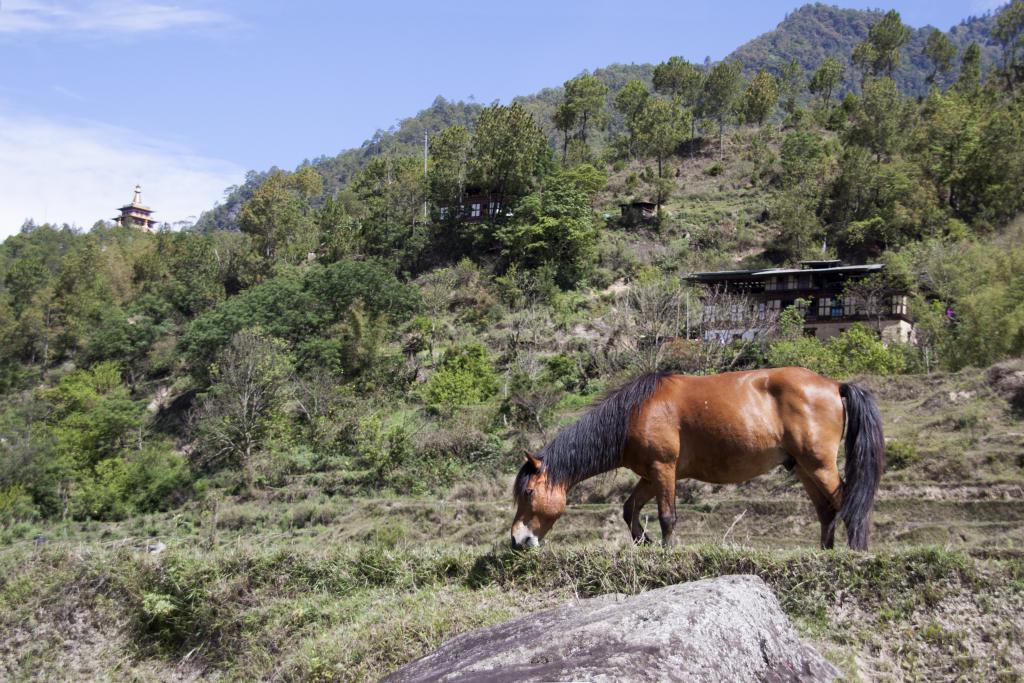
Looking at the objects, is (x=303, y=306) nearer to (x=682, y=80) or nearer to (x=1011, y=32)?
(x=682, y=80)

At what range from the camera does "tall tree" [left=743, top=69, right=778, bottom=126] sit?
8938 cm

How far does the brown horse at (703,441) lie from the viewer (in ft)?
26.1

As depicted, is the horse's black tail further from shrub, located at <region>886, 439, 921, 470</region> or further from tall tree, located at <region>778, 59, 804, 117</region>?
tall tree, located at <region>778, 59, 804, 117</region>

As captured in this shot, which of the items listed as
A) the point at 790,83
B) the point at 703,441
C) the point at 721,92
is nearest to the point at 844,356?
the point at 703,441

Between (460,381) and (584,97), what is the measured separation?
50356mm

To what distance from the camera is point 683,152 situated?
86875 mm

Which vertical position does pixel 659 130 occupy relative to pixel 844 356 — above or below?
above

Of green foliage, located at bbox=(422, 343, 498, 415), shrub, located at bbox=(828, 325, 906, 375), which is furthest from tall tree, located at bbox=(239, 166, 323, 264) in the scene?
shrub, located at bbox=(828, 325, 906, 375)

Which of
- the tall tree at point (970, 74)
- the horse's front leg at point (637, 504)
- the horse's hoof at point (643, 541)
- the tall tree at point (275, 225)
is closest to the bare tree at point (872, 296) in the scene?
the horse's front leg at point (637, 504)

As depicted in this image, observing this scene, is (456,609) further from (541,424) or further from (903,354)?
(903,354)

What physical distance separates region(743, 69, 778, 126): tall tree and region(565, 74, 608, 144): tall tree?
52.2 ft

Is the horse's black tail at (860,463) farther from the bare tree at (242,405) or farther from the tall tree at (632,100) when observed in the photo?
the tall tree at (632,100)

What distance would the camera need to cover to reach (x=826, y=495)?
7.97 meters

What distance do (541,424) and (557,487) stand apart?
27996 mm
